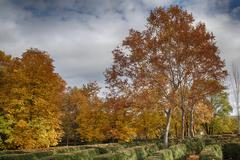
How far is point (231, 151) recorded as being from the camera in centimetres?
2283

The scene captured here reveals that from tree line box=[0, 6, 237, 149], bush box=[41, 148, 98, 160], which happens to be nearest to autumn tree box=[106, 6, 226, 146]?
tree line box=[0, 6, 237, 149]

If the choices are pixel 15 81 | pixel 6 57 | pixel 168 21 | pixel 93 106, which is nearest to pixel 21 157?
pixel 15 81

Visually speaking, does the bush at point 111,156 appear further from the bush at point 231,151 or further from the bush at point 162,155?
the bush at point 231,151

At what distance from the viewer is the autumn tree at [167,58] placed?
2622 centimetres

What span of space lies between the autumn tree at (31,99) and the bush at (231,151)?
15.6m

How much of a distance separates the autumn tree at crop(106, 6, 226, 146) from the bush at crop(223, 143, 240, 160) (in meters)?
5.23

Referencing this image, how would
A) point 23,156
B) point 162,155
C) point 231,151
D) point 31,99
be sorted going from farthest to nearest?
point 31,99 < point 23,156 < point 231,151 < point 162,155

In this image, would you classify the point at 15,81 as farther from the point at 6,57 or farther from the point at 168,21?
the point at 168,21

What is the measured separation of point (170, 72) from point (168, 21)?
4.02 metres

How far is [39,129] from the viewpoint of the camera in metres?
30.8

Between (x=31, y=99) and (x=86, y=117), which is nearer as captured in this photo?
(x=31, y=99)

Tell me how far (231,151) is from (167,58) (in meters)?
8.46

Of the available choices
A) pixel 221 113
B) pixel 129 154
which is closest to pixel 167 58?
pixel 129 154

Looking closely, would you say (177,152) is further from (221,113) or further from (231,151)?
(221,113)
